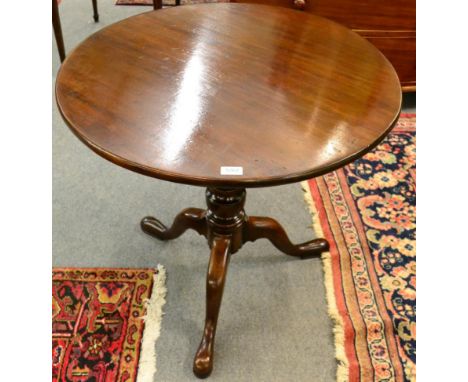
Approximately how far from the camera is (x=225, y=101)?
948 millimetres

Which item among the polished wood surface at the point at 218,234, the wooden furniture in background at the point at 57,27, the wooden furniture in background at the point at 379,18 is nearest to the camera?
the polished wood surface at the point at 218,234

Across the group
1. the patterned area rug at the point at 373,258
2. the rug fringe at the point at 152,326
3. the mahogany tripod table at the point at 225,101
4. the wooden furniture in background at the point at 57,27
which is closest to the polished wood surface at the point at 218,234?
the mahogany tripod table at the point at 225,101

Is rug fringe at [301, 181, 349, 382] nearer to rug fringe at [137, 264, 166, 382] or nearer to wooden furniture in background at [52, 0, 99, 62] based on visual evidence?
rug fringe at [137, 264, 166, 382]

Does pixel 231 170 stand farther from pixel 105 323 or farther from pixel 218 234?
pixel 105 323

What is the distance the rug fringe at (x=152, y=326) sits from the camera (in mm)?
1192

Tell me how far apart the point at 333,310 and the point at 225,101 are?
2.34 ft

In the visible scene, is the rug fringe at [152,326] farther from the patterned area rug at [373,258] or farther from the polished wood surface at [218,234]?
the patterned area rug at [373,258]

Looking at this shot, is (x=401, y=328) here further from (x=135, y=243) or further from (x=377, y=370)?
(x=135, y=243)

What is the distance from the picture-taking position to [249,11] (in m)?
1.29

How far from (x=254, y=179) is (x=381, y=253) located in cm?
88

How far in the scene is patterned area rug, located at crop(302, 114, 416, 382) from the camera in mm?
1241

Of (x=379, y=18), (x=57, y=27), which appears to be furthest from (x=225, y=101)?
(x=57, y=27)

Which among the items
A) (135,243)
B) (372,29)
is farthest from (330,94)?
(372,29)

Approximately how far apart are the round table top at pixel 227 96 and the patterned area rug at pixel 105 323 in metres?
0.63
